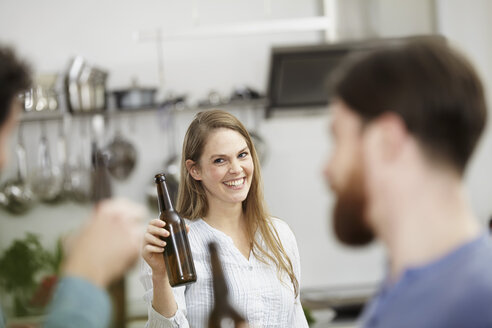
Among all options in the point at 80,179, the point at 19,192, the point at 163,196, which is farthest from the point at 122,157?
the point at 163,196

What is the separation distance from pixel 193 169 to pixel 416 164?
1.06m

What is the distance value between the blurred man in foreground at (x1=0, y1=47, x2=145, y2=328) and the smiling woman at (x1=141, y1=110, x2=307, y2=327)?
0.60 meters

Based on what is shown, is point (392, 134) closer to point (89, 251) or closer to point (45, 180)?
point (89, 251)

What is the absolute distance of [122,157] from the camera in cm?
362

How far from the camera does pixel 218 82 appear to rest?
3.74m

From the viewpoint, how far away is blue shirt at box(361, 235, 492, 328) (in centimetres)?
69

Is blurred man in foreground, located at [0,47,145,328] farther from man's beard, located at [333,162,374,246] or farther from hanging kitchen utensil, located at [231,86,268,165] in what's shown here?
hanging kitchen utensil, located at [231,86,268,165]

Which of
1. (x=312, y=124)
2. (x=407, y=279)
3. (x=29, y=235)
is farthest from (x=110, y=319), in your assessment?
(x=312, y=124)

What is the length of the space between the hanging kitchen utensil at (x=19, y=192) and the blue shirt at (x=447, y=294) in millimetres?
3083

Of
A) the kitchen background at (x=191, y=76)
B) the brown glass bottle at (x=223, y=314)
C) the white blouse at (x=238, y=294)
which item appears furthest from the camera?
the kitchen background at (x=191, y=76)

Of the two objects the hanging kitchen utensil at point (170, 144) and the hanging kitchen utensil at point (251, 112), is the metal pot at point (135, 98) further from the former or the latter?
the hanging kitchen utensil at point (251, 112)

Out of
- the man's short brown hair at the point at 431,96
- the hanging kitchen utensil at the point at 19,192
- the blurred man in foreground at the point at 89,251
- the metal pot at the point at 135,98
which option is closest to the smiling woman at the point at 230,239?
the blurred man in foreground at the point at 89,251

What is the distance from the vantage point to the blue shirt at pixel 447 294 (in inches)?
27.0

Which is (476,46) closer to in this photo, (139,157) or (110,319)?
(139,157)
